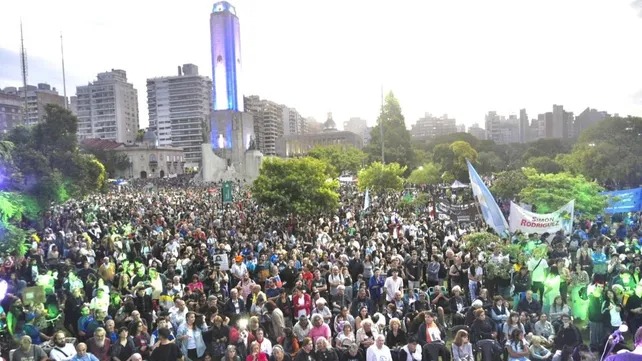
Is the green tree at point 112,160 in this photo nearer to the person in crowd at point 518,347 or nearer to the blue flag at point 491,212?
the blue flag at point 491,212

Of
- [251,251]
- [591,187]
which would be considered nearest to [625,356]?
[251,251]

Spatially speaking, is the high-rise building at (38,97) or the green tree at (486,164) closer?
the green tree at (486,164)

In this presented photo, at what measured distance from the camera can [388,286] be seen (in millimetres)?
10859

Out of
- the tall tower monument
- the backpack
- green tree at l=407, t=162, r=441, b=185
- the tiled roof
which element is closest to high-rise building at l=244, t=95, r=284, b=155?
the tiled roof

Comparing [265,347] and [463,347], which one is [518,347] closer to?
[463,347]

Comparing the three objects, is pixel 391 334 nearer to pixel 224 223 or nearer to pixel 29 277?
pixel 29 277

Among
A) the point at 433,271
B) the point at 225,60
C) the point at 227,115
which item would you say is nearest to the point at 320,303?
the point at 433,271

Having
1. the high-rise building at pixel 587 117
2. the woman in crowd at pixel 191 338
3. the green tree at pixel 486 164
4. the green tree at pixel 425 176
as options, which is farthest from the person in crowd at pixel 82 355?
the high-rise building at pixel 587 117

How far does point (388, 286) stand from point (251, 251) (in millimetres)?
5413

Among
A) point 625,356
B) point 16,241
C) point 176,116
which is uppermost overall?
point 176,116

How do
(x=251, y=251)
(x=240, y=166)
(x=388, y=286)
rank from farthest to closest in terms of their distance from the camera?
(x=240, y=166), (x=251, y=251), (x=388, y=286)

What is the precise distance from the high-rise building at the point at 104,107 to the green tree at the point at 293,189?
12709 cm

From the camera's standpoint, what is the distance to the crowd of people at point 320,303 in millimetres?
8047

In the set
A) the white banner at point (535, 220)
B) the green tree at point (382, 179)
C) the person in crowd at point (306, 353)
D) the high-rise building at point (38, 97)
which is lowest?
the person in crowd at point (306, 353)
